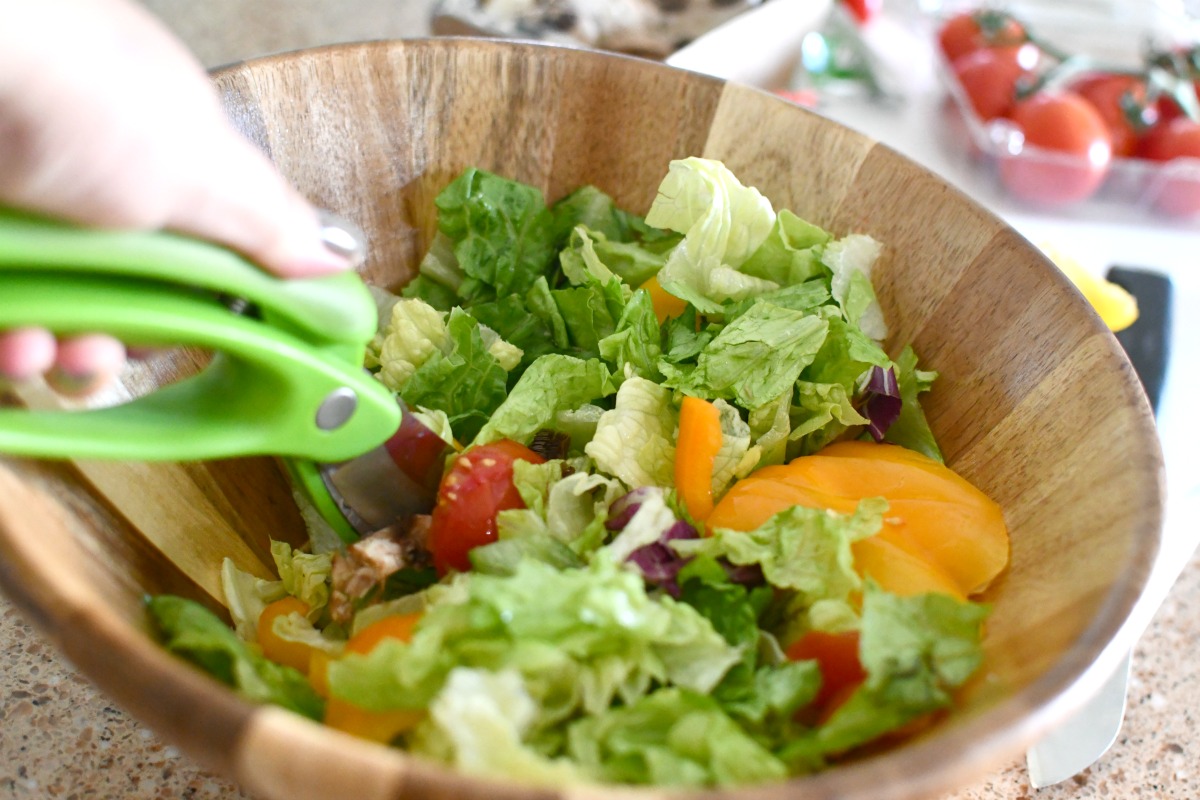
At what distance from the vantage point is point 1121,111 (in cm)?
185

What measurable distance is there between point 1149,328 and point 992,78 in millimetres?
721

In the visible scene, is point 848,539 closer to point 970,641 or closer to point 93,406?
point 970,641

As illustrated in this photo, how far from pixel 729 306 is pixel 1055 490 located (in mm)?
371

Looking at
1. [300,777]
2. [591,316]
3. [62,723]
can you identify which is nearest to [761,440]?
[591,316]

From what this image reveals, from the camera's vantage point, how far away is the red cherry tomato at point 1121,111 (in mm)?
1844

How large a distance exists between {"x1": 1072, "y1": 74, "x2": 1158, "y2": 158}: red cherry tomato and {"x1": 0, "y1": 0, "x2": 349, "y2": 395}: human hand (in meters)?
1.70

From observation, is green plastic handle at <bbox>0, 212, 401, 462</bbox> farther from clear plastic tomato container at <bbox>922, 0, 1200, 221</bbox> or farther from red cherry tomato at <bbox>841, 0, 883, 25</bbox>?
red cherry tomato at <bbox>841, 0, 883, 25</bbox>

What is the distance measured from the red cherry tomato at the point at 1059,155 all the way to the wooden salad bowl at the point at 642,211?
0.76 m

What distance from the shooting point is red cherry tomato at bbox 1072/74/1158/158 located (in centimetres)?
184

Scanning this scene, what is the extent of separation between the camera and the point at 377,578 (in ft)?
2.71

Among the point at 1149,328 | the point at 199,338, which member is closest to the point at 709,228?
the point at 199,338

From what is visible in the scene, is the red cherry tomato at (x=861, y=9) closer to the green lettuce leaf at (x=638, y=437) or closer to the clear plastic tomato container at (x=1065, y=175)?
the clear plastic tomato container at (x=1065, y=175)

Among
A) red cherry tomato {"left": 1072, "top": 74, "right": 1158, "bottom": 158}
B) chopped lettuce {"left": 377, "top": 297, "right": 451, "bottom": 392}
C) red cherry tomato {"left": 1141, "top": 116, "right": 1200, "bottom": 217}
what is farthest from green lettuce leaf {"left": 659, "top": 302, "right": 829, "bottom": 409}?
red cherry tomato {"left": 1072, "top": 74, "right": 1158, "bottom": 158}

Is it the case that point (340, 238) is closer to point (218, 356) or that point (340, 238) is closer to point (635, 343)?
point (218, 356)
